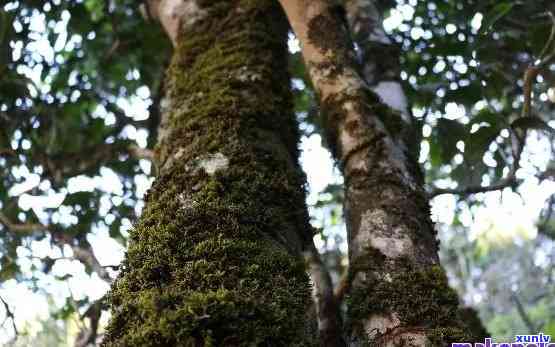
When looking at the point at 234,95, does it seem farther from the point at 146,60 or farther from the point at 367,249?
the point at 146,60

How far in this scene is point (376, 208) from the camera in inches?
64.2

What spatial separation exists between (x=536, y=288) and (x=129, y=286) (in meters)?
26.3

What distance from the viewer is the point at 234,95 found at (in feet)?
5.92

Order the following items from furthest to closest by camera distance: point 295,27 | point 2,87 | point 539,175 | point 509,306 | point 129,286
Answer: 1. point 509,306
2. point 2,87
3. point 539,175
4. point 295,27
5. point 129,286

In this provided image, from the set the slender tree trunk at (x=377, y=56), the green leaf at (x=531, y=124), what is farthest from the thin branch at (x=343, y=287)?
the green leaf at (x=531, y=124)

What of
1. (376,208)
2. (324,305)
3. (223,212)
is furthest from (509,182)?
(223,212)

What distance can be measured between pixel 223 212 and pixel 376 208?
1.86ft

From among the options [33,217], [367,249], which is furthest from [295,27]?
[33,217]

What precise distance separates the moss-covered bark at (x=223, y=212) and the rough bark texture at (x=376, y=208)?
0.18 m

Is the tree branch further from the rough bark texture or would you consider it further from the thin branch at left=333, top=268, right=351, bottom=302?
the rough bark texture

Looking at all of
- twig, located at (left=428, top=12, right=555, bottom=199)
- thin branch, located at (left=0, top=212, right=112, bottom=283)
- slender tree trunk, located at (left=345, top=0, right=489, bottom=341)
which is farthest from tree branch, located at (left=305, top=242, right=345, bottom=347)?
thin branch, located at (left=0, top=212, right=112, bottom=283)

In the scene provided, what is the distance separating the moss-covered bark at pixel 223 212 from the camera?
1.01 meters

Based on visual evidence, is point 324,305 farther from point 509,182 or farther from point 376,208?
point 509,182

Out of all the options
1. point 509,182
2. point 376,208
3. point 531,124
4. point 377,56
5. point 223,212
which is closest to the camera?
point 223,212
